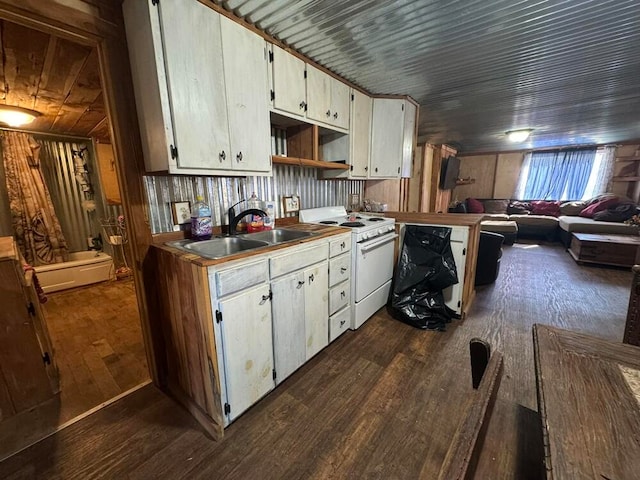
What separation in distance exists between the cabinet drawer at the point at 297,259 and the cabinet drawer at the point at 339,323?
0.54 m

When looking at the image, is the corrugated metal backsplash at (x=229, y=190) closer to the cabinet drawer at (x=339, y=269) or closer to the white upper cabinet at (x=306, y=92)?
the white upper cabinet at (x=306, y=92)

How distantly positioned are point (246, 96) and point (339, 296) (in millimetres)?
1527

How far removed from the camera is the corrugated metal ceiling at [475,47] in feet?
4.94

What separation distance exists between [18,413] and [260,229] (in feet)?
5.67

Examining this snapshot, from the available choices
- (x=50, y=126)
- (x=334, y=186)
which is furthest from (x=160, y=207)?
(x=50, y=126)

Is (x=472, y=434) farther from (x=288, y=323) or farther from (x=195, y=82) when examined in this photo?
(x=195, y=82)

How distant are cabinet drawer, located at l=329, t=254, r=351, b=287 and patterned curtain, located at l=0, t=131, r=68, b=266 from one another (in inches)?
154

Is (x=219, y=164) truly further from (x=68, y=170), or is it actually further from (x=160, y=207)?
(x=68, y=170)

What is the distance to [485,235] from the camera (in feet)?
10.5

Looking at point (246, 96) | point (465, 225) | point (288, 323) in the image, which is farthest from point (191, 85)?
point (465, 225)

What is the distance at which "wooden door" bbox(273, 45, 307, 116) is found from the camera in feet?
5.92

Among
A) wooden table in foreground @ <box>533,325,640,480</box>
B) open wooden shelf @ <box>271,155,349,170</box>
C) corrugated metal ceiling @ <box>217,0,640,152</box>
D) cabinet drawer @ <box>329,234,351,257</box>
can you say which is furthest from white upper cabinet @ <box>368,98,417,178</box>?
wooden table in foreground @ <box>533,325,640,480</box>

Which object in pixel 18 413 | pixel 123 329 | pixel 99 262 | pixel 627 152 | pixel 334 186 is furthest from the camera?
pixel 627 152

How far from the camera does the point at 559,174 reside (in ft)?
21.7
